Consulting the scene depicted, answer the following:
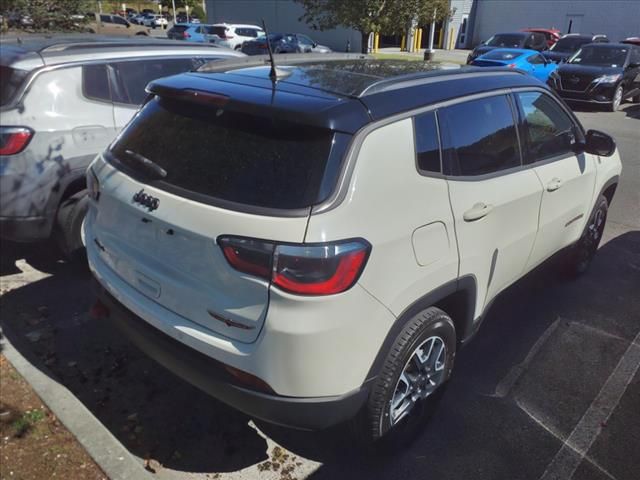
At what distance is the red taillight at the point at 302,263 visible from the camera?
203cm

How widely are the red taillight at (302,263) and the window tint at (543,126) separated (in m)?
1.78

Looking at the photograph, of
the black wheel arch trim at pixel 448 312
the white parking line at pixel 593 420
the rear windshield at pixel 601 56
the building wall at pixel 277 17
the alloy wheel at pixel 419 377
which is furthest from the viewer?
the building wall at pixel 277 17

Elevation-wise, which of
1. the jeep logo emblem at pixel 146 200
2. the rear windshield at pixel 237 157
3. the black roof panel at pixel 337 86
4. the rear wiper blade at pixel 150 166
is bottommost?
the jeep logo emblem at pixel 146 200

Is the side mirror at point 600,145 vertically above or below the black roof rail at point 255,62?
below

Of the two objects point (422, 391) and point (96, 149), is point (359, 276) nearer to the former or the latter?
point (422, 391)

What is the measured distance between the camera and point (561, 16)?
37.3 meters

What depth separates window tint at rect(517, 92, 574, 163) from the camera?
3.36m

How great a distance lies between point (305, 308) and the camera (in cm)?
205

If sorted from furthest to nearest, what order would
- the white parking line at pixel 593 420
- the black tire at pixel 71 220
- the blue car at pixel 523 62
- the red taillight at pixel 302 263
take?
the blue car at pixel 523 62, the black tire at pixel 71 220, the white parking line at pixel 593 420, the red taillight at pixel 302 263

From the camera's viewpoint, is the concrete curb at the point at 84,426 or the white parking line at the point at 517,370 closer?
the concrete curb at the point at 84,426

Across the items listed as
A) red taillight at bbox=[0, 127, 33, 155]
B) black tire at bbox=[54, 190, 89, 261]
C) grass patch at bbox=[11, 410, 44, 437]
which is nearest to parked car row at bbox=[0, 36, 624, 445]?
grass patch at bbox=[11, 410, 44, 437]

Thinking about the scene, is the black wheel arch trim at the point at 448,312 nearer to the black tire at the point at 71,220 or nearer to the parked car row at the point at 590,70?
the black tire at the point at 71,220

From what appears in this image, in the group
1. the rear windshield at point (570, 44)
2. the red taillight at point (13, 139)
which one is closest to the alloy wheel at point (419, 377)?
the red taillight at point (13, 139)

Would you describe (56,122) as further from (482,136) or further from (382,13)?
(382,13)
